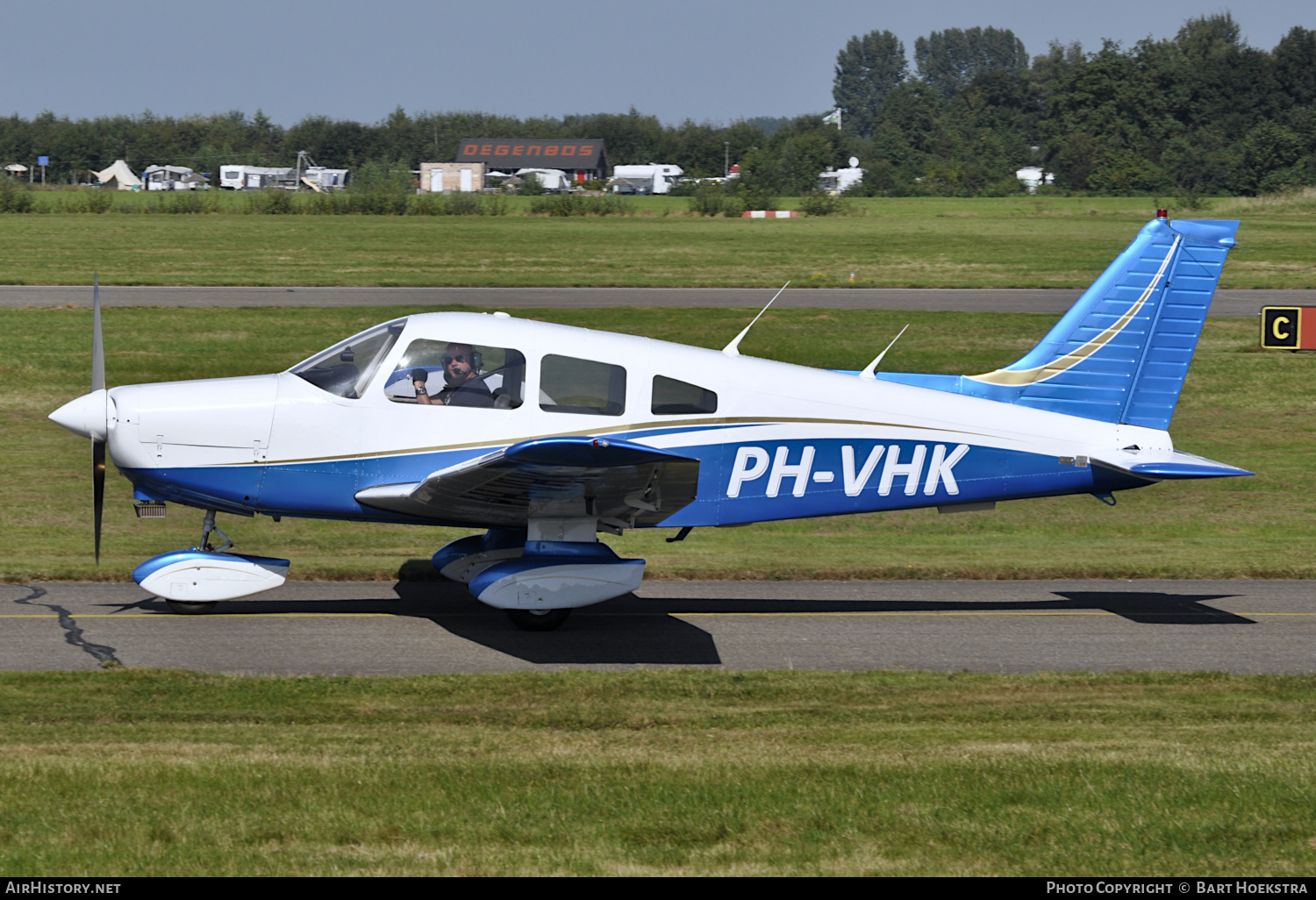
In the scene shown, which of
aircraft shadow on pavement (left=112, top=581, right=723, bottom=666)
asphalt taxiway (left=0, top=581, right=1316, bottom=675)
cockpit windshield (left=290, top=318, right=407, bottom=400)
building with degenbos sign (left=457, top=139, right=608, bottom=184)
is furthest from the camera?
building with degenbos sign (left=457, top=139, right=608, bottom=184)

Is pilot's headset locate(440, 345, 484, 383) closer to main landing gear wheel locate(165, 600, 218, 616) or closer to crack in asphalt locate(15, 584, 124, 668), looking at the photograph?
main landing gear wheel locate(165, 600, 218, 616)

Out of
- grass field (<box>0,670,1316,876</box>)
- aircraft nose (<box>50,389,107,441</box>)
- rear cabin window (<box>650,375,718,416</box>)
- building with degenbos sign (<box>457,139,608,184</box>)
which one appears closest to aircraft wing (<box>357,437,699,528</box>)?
rear cabin window (<box>650,375,718,416</box>)

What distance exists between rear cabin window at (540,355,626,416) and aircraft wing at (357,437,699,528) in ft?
1.32

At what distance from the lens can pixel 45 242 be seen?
38094 mm

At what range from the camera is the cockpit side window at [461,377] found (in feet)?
32.4

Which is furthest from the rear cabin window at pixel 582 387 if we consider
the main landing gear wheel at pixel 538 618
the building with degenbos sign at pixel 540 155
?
the building with degenbos sign at pixel 540 155

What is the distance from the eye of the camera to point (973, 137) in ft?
395

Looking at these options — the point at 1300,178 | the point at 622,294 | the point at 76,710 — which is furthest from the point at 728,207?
the point at 76,710

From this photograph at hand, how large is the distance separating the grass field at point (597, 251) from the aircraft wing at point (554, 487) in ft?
72.5

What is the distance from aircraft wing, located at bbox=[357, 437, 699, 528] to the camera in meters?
8.71

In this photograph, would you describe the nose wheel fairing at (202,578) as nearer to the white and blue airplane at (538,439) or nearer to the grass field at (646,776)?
the white and blue airplane at (538,439)

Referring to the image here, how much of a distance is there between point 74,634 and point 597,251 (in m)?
31.5
